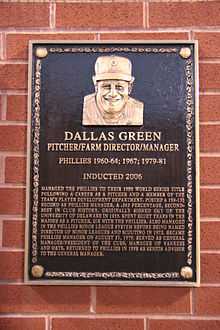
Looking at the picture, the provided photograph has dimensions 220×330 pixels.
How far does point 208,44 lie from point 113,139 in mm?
497

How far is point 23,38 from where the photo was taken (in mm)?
1860

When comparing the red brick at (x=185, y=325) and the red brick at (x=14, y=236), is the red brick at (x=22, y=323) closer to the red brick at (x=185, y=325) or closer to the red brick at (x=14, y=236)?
the red brick at (x=14, y=236)

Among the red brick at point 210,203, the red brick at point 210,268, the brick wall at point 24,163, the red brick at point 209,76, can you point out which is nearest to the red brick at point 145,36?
the brick wall at point 24,163

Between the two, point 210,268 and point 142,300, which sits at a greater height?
point 210,268

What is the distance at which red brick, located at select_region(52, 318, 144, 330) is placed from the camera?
177cm

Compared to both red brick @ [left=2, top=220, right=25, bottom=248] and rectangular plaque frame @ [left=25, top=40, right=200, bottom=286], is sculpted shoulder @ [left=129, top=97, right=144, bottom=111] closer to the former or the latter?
rectangular plaque frame @ [left=25, top=40, right=200, bottom=286]

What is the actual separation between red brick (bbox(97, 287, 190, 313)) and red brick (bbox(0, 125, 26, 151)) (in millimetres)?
595

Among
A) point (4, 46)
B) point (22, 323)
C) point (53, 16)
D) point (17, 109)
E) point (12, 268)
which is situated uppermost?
point (53, 16)

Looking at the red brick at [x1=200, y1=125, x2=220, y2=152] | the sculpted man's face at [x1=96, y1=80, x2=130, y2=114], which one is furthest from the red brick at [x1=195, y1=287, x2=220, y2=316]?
the sculpted man's face at [x1=96, y1=80, x2=130, y2=114]

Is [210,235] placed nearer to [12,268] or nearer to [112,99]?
[112,99]

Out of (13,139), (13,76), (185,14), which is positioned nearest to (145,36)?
(185,14)

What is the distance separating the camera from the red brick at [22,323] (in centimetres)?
179

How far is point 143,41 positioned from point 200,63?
0.22 metres

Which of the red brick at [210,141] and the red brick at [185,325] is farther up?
the red brick at [210,141]
